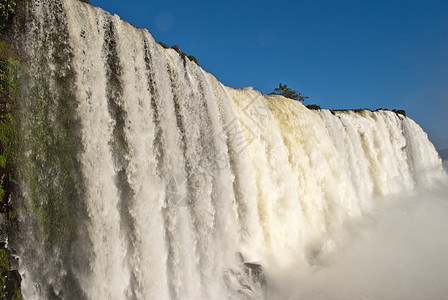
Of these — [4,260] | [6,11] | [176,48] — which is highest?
[176,48]

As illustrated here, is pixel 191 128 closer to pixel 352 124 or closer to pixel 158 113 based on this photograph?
pixel 158 113

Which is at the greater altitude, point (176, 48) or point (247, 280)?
point (176, 48)

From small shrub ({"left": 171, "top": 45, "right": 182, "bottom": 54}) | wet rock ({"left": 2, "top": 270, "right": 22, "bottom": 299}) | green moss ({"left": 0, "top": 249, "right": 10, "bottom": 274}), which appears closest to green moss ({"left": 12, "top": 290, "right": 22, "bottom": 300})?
wet rock ({"left": 2, "top": 270, "right": 22, "bottom": 299})

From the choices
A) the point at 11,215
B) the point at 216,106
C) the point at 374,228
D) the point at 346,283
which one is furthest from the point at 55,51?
the point at 374,228

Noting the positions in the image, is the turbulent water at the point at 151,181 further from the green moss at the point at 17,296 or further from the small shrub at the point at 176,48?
the small shrub at the point at 176,48

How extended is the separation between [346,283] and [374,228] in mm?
4328

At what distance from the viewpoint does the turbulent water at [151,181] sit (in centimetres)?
450

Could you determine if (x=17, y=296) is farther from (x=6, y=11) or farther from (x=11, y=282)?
(x=6, y=11)

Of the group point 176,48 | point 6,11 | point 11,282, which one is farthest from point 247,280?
point 6,11

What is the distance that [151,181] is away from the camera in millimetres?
5445

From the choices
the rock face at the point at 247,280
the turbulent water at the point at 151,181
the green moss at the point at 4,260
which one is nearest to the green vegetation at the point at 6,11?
the turbulent water at the point at 151,181

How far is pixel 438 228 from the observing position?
406 inches

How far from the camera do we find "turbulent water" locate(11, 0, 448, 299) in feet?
14.8

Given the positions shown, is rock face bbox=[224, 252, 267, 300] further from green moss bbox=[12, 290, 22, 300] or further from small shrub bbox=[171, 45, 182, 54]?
small shrub bbox=[171, 45, 182, 54]
